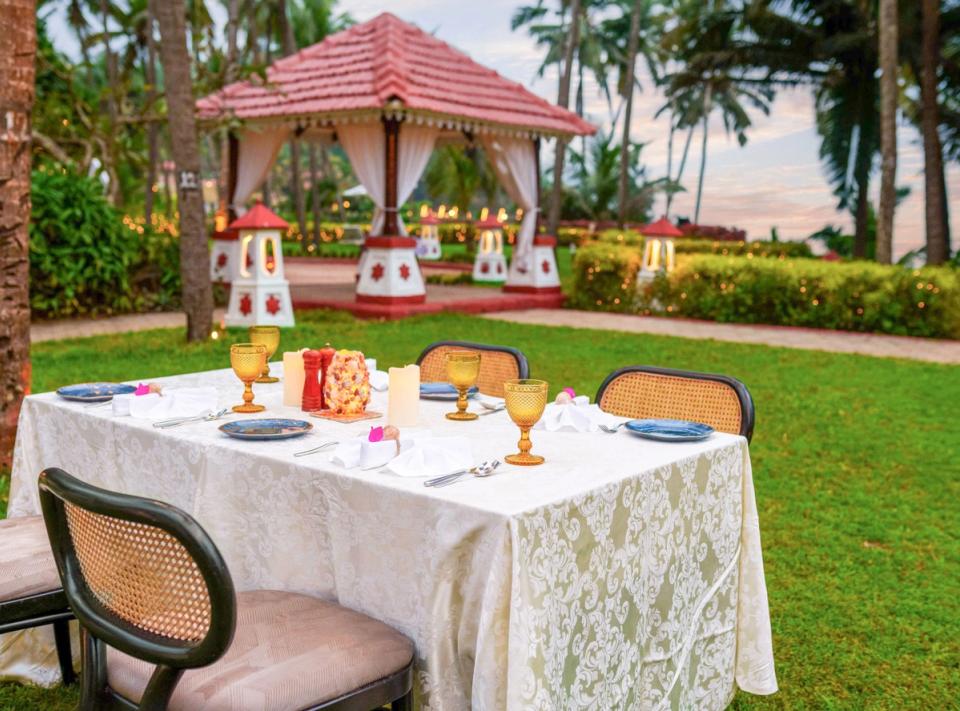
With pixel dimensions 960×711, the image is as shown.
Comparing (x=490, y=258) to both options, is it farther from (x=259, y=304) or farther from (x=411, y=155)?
(x=259, y=304)

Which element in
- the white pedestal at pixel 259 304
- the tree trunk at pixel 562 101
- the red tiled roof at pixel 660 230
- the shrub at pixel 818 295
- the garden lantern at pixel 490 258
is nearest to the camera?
the white pedestal at pixel 259 304

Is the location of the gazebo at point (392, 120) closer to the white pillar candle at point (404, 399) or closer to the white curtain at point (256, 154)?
the white curtain at point (256, 154)

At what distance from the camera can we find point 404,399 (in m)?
2.89

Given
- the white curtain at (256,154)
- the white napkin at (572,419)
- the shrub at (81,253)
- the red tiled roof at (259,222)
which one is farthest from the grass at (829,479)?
the white curtain at (256,154)

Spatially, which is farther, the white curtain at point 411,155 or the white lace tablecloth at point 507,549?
the white curtain at point 411,155

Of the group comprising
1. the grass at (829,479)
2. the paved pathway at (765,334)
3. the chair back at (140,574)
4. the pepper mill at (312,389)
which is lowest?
the grass at (829,479)

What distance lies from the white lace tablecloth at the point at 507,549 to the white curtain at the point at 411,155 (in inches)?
432

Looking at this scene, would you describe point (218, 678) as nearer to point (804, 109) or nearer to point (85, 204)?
point (85, 204)

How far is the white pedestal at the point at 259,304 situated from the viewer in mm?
11836

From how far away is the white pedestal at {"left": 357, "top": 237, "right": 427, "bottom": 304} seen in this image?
1346 cm

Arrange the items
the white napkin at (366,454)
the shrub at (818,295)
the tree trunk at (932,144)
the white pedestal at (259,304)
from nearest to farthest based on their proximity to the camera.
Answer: the white napkin at (366,454), the white pedestal at (259,304), the shrub at (818,295), the tree trunk at (932,144)

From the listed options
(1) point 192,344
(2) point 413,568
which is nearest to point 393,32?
(1) point 192,344

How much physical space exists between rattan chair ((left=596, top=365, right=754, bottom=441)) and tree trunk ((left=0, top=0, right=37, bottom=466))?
322 centimetres

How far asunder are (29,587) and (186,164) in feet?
25.7
